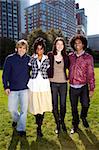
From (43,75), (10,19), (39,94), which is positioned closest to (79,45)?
(43,75)

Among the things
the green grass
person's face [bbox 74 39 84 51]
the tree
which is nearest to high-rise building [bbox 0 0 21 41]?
the tree

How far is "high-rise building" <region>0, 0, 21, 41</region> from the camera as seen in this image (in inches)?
5119

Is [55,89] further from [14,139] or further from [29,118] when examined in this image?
[29,118]

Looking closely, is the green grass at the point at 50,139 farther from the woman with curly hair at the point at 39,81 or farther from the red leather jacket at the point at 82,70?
the red leather jacket at the point at 82,70

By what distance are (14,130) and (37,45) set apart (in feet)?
6.83

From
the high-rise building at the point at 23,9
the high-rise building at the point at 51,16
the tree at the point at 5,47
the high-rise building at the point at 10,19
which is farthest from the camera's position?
the high-rise building at the point at 51,16

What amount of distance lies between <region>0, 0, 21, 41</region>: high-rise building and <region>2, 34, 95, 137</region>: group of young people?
401 ft

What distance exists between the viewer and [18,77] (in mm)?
7609

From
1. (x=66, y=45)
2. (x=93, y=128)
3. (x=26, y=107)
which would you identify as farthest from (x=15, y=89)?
(x=93, y=128)

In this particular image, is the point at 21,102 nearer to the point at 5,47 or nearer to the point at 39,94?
the point at 39,94

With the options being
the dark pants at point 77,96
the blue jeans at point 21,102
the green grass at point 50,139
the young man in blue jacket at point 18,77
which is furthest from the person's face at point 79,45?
the green grass at point 50,139

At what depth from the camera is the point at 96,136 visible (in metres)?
7.54

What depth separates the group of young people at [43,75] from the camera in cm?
753

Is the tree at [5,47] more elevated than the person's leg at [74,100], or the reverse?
the tree at [5,47]
